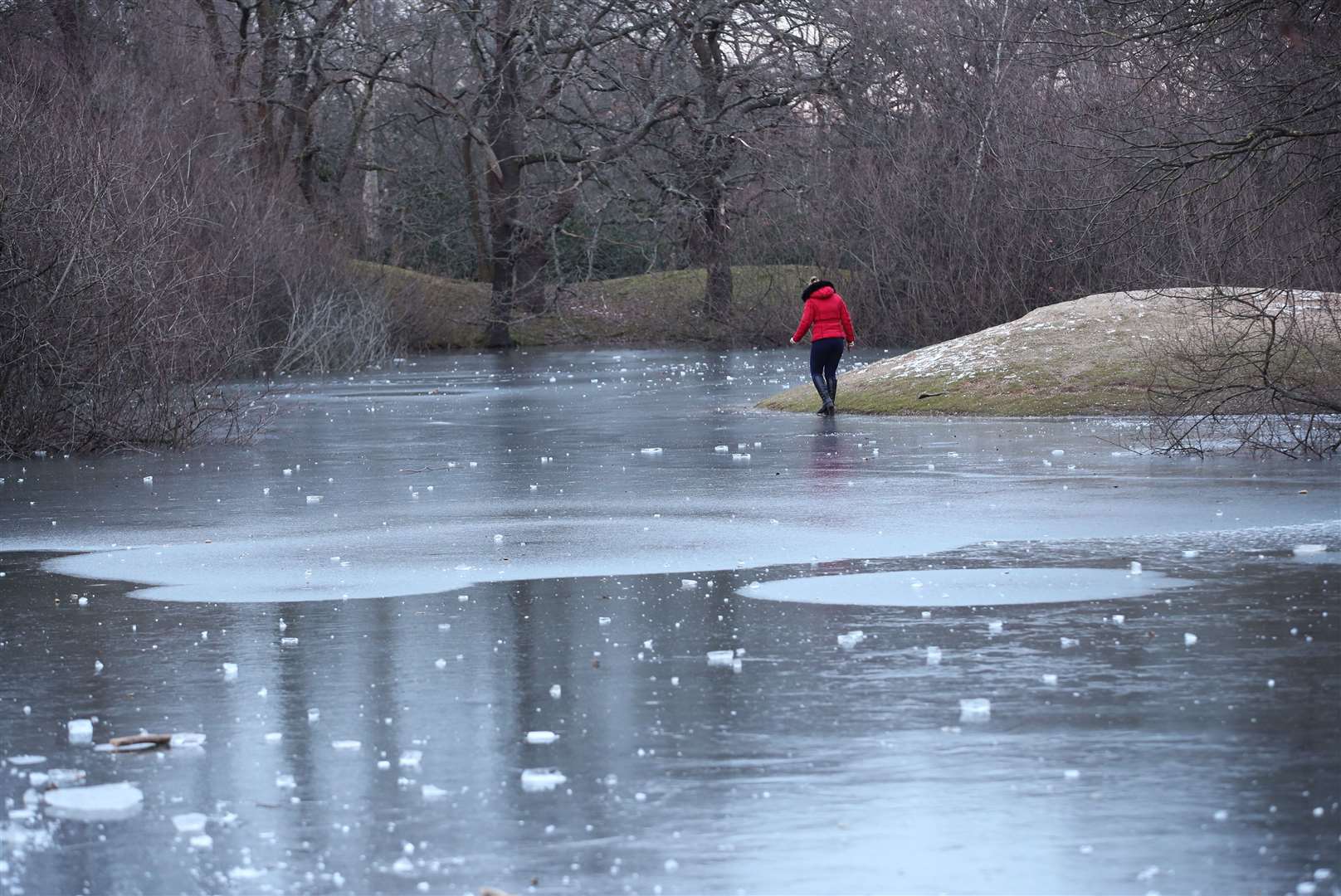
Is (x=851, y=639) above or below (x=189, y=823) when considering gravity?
above

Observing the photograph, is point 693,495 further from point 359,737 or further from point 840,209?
point 840,209

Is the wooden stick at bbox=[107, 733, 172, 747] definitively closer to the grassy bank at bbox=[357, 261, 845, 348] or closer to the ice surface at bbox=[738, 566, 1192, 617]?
the ice surface at bbox=[738, 566, 1192, 617]

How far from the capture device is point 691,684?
825 cm

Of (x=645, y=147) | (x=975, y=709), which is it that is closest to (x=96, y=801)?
(x=975, y=709)

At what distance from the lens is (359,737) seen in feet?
24.2

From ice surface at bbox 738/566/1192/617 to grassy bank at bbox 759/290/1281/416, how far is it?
1337 centimetres

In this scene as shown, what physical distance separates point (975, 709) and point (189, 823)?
3067mm

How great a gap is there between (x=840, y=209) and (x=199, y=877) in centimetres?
4536

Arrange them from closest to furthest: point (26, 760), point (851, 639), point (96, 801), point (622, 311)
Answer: point (96, 801)
point (26, 760)
point (851, 639)
point (622, 311)

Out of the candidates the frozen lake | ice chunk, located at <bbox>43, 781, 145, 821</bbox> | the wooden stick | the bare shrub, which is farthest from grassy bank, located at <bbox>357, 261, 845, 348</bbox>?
ice chunk, located at <bbox>43, 781, 145, 821</bbox>

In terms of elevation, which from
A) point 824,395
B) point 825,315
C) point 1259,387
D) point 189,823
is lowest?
point 189,823

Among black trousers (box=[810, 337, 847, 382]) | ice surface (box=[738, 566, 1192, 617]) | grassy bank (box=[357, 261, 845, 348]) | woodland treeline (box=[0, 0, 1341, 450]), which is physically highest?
woodland treeline (box=[0, 0, 1341, 450])

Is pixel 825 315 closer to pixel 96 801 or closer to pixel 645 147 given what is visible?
pixel 96 801

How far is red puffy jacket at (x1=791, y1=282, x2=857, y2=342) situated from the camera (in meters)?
25.2
